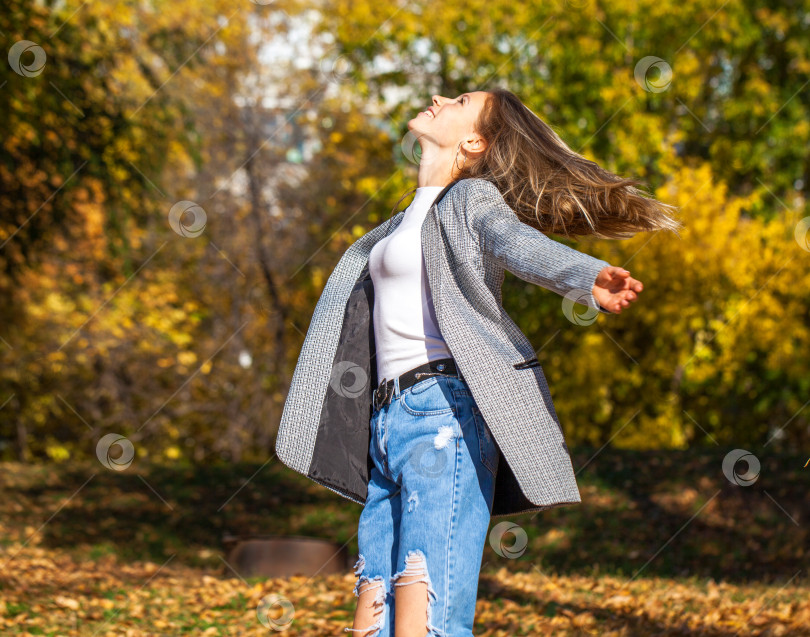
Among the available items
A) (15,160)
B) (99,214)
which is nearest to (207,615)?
(15,160)

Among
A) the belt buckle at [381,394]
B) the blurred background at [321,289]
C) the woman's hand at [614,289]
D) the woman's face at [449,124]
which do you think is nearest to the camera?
the woman's hand at [614,289]

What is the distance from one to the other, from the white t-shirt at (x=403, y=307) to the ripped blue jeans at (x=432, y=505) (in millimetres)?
84

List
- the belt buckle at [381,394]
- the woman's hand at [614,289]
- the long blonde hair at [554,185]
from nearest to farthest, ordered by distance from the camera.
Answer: the woman's hand at [614,289] → the belt buckle at [381,394] → the long blonde hair at [554,185]

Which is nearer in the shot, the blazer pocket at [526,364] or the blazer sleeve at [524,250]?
the blazer sleeve at [524,250]

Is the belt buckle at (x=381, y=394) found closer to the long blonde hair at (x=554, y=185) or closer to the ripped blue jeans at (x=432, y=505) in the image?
the ripped blue jeans at (x=432, y=505)

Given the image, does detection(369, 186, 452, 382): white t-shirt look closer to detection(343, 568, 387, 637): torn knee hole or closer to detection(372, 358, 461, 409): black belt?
detection(372, 358, 461, 409): black belt

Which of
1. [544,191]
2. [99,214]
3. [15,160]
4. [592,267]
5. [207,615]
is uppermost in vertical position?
[99,214]

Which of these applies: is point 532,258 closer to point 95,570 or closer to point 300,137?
point 95,570

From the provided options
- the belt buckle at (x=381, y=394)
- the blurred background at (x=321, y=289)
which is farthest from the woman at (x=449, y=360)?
the blurred background at (x=321, y=289)

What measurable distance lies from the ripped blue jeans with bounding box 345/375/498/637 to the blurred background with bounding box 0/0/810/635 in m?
1.10

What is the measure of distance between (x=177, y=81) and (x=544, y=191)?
12.6 metres

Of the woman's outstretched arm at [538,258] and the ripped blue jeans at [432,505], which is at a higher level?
the woman's outstretched arm at [538,258]

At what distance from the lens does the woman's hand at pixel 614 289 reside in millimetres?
1822

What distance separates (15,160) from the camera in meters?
8.11
